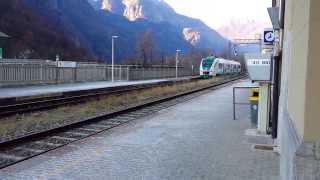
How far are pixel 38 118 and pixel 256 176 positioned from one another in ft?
33.2

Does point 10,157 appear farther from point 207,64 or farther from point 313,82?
point 207,64

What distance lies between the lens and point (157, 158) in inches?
344

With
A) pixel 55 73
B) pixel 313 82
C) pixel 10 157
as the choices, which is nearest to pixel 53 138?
pixel 10 157

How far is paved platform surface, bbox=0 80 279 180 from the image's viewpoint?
7441 millimetres

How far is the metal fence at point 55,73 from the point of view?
117 feet

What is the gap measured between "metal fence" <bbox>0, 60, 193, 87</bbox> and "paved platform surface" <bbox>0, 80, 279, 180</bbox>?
24.6 meters

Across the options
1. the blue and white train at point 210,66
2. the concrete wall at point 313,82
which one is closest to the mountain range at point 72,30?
the blue and white train at point 210,66

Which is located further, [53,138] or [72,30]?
[72,30]

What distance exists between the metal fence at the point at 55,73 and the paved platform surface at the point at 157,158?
80.6 ft

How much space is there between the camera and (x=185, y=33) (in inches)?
7525

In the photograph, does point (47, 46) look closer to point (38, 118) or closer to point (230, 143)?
point (38, 118)

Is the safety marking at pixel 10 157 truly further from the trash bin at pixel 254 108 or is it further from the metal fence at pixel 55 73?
the metal fence at pixel 55 73

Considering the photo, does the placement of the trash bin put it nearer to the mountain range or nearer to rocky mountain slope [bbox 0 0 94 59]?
rocky mountain slope [bbox 0 0 94 59]

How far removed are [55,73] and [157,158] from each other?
3414 centimetres
